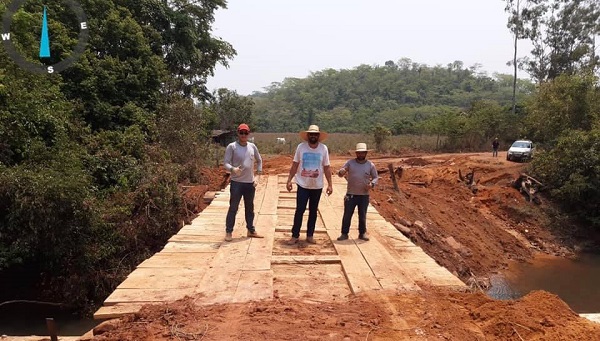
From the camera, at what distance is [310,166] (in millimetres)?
5637

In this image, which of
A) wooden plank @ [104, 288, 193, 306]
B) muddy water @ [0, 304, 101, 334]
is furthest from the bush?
wooden plank @ [104, 288, 193, 306]

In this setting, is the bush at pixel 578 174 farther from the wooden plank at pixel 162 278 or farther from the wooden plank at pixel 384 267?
the wooden plank at pixel 162 278

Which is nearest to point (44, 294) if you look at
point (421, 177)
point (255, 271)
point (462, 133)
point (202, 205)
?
point (202, 205)

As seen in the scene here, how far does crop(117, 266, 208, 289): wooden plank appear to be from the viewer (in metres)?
4.06

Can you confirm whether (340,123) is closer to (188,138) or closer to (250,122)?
(250,122)

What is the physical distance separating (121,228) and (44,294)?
228 cm

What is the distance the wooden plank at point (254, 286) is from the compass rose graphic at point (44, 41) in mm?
9687

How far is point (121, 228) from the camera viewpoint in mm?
9688

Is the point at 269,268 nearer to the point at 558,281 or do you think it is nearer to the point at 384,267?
the point at 384,267

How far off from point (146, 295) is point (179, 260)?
3.48ft

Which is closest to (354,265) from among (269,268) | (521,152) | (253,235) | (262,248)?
(269,268)

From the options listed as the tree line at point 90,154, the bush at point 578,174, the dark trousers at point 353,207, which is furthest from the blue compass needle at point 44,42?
the bush at point 578,174

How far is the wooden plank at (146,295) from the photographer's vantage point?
3713 millimetres

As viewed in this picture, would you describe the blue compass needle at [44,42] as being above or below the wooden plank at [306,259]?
above
